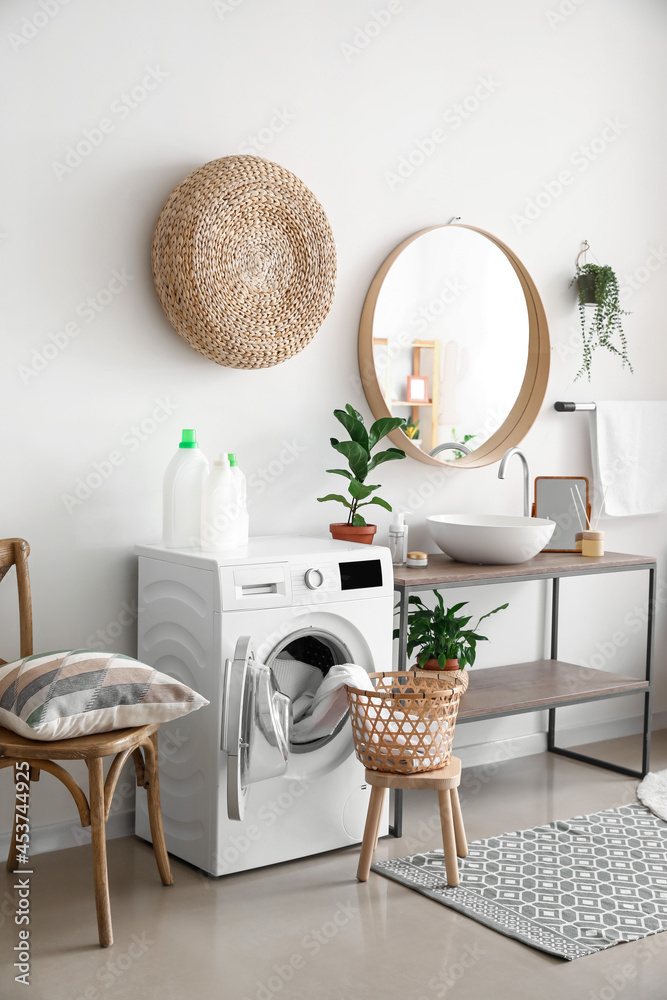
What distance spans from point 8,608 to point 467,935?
1.33m

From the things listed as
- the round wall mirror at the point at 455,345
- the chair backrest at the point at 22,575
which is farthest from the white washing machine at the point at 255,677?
the round wall mirror at the point at 455,345

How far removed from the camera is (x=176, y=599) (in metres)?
2.47

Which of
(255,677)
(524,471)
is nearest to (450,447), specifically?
(524,471)

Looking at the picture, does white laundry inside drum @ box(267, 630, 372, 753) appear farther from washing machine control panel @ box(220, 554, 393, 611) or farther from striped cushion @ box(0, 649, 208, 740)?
striped cushion @ box(0, 649, 208, 740)

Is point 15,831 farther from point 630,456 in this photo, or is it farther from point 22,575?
point 630,456

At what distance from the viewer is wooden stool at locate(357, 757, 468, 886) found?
7.69 feet

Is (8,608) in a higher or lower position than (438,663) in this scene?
higher

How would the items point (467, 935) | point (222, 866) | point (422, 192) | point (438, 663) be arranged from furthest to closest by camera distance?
point (422, 192) < point (438, 663) < point (222, 866) < point (467, 935)

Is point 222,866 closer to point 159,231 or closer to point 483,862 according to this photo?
point 483,862

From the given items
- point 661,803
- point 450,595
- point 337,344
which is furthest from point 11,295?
point 661,803

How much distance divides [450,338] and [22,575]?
1.60 metres

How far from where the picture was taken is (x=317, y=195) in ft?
9.62

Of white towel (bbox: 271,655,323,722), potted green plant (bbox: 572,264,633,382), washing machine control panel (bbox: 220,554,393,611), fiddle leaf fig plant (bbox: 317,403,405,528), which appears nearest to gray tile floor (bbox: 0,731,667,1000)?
white towel (bbox: 271,655,323,722)

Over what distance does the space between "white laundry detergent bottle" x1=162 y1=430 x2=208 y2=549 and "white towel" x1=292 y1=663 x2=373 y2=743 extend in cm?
49
